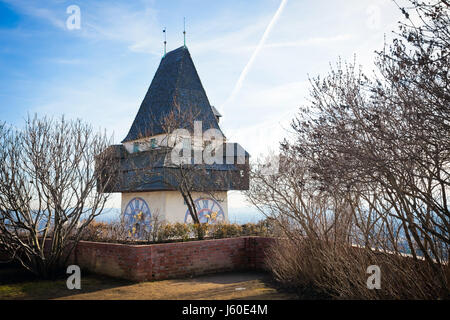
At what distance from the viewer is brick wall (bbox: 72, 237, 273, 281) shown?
32.9ft

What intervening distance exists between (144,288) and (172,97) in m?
14.1

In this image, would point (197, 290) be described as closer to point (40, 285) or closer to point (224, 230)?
point (40, 285)

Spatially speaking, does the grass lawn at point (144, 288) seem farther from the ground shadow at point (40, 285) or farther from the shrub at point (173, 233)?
the shrub at point (173, 233)

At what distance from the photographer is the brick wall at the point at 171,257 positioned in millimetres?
10016

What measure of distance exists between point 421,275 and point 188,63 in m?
20.0

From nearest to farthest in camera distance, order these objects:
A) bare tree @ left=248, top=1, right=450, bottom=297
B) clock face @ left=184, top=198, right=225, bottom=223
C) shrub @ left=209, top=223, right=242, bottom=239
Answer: bare tree @ left=248, top=1, right=450, bottom=297 → shrub @ left=209, top=223, right=242, bottom=239 → clock face @ left=184, top=198, right=225, bottom=223

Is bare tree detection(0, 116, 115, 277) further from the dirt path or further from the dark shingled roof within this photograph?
the dark shingled roof

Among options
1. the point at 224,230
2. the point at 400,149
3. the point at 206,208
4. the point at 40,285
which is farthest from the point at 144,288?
the point at 206,208

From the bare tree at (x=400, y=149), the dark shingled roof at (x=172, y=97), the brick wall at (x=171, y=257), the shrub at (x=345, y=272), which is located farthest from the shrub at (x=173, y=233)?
the dark shingled roof at (x=172, y=97)

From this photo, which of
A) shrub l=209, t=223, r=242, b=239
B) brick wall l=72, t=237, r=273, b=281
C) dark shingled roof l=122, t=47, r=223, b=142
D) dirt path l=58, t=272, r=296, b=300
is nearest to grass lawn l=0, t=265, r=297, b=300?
dirt path l=58, t=272, r=296, b=300

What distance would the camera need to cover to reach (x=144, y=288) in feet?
30.1

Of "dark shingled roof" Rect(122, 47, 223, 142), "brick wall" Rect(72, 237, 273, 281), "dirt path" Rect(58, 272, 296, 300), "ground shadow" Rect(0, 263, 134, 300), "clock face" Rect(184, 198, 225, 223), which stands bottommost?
"dirt path" Rect(58, 272, 296, 300)
